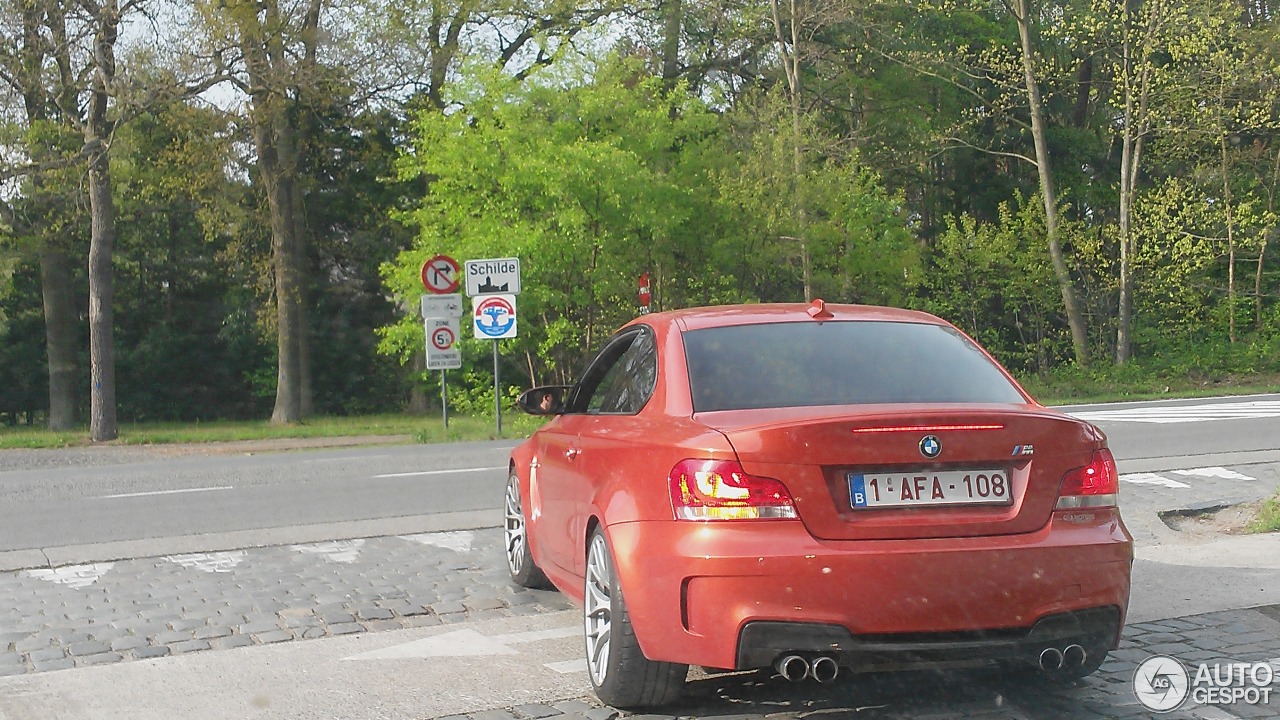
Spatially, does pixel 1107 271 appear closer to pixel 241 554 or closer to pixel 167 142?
pixel 167 142

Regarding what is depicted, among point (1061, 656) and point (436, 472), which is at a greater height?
point (1061, 656)

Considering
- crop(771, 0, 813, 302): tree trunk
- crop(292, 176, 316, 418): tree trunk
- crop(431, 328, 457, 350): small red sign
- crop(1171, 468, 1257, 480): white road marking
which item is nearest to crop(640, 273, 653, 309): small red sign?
crop(771, 0, 813, 302): tree trunk

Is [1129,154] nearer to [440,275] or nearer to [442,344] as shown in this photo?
[440,275]

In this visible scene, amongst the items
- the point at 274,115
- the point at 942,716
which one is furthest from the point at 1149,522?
the point at 274,115

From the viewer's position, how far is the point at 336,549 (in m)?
→ 9.59

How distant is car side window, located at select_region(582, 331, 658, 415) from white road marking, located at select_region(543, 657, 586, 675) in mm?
1102

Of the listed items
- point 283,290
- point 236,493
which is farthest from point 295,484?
point 283,290

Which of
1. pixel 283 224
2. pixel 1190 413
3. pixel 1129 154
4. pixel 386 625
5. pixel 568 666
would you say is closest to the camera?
pixel 568 666

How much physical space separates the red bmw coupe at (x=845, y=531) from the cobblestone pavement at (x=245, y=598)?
2303 mm

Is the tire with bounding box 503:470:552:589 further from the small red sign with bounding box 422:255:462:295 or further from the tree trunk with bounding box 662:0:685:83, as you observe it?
the tree trunk with bounding box 662:0:685:83

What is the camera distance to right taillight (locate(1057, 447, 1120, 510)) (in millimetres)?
4922

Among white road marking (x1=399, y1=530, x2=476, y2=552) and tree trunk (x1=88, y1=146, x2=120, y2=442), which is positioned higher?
tree trunk (x1=88, y1=146, x2=120, y2=442)

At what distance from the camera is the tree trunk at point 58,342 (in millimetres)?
39531

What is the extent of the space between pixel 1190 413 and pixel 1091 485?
1836cm
